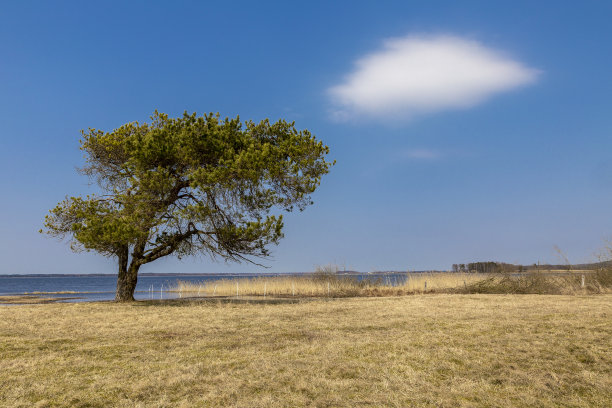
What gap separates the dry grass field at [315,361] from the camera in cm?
562

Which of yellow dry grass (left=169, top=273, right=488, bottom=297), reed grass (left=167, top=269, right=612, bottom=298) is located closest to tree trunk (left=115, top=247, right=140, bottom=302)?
reed grass (left=167, top=269, right=612, bottom=298)

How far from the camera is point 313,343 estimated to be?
9.13 meters

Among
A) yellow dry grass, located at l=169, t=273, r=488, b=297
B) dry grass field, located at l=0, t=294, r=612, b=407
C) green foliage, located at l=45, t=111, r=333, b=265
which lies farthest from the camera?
yellow dry grass, located at l=169, t=273, r=488, b=297

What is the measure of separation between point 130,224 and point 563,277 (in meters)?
21.8

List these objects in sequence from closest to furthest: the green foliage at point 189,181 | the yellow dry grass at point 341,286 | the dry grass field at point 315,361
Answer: the dry grass field at point 315,361 < the green foliage at point 189,181 < the yellow dry grass at point 341,286

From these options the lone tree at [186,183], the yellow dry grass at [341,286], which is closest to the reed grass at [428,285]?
the yellow dry grass at [341,286]

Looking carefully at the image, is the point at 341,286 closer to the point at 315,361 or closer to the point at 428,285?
the point at 428,285

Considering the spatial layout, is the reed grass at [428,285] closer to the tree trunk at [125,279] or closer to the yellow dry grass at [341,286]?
the yellow dry grass at [341,286]

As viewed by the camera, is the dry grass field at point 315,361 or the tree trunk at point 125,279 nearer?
the dry grass field at point 315,361

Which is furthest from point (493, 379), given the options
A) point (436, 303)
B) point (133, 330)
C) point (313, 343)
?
point (436, 303)

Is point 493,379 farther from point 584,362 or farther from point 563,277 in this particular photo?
point 563,277

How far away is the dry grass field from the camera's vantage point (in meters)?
5.62

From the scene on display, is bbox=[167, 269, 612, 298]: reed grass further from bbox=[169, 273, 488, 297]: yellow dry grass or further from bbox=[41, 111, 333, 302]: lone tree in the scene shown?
bbox=[41, 111, 333, 302]: lone tree

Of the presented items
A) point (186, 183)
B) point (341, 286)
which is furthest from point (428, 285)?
point (186, 183)
